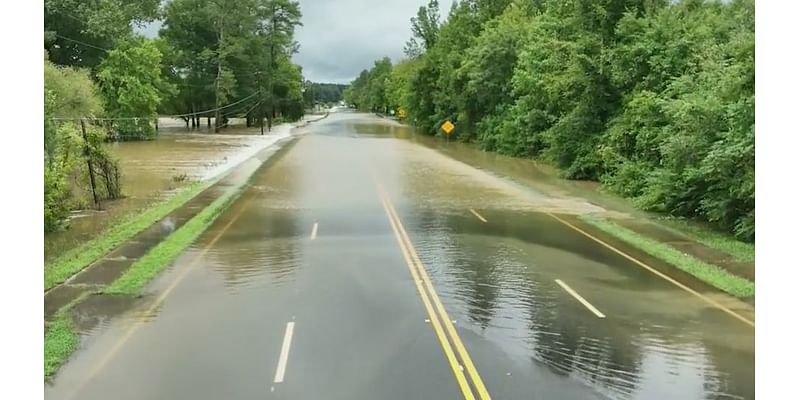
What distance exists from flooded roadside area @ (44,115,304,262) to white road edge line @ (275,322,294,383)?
7762 mm

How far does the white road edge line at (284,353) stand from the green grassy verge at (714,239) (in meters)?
10.4

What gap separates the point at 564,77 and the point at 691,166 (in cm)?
1336

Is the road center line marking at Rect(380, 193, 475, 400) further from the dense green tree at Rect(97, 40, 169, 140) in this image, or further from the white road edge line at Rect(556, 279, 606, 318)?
the dense green tree at Rect(97, 40, 169, 140)

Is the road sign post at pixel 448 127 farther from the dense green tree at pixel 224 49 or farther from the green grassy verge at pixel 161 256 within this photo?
the green grassy verge at pixel 161 256

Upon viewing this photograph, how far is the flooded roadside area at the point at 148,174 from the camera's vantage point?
19.0 metres

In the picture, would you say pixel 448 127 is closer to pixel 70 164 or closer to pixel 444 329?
pixel 70 164

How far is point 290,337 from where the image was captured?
9945 millimetres

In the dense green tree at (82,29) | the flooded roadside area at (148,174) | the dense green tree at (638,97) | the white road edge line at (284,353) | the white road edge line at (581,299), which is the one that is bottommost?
the white road edge line at (284,353)

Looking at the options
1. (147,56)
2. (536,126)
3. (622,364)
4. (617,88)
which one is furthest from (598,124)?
(147,56)

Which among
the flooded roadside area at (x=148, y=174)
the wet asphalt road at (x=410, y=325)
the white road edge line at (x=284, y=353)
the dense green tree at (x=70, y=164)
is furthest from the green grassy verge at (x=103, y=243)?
the white road edge line at (x=284, y=353)

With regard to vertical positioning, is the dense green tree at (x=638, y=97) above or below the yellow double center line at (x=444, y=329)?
above

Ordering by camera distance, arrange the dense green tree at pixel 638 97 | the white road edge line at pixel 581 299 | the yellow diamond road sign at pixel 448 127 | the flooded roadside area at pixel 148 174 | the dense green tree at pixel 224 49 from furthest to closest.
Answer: the dense green tree at pixel 224 49 < the yellow diamond road sign at pixel 448 127 < the flooded roadside area at pixel 148 174 < the dense green tree at pixel 638 97 < the white road edge line at pixel 581 299

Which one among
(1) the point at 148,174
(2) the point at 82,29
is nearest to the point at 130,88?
(2) the point at 82,29

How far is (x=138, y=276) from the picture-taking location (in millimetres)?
13602
